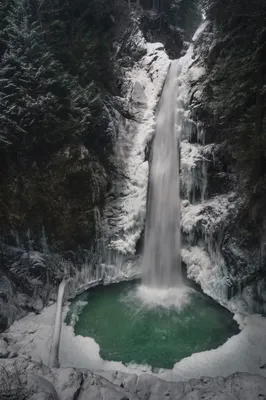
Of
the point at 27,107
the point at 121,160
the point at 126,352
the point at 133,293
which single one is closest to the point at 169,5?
the point at 121,160

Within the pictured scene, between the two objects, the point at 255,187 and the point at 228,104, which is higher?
the point at 228,104

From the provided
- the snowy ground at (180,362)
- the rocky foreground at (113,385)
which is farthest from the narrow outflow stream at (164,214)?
the rocky foreground at (113,385)

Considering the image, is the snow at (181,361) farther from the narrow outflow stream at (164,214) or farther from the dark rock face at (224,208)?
the narrow outflow stream at (164,214)

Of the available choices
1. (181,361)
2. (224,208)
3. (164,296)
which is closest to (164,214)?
(224,208)

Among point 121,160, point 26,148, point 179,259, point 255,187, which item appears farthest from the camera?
point 121,160

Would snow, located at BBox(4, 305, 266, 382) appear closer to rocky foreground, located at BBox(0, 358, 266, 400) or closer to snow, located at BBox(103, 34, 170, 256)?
rocky foreground, located at BBox(0, 358, 266, 400)

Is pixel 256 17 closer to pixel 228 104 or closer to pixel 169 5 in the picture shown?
pixel 228 104
